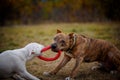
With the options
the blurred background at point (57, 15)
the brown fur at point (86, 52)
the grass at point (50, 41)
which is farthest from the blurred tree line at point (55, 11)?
the brown fur at point (86, 52)

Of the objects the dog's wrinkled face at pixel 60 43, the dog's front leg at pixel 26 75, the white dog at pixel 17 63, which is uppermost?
the dog's wrinkled face at pixel 60 43

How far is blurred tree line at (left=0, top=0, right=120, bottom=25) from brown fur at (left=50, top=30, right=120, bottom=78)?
188 inches

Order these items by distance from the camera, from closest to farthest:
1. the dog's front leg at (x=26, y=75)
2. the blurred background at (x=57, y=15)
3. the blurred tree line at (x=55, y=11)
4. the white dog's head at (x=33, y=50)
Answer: the dog's front leg at (x=26, y=75), the white dog's head at (x=33, y=50), the blurred background at (x=57, y=15), the blurred tree line at (x=55, y=11)

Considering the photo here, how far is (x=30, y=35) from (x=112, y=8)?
2726 millimetres

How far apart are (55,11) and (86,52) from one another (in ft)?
18.0

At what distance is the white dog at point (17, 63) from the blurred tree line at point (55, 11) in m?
5.23

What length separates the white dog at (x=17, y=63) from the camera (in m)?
3.58

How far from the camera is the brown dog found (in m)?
3.88

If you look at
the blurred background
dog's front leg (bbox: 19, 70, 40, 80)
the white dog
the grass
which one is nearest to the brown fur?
the grass

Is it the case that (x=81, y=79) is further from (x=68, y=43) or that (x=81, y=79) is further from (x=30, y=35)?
(x=30, y=35)

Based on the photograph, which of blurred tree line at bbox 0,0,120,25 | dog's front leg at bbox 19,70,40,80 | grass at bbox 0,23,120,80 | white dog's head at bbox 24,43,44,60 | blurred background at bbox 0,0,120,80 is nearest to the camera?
dog's front leg at bbox 19,70,40,80

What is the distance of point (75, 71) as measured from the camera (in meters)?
3.90

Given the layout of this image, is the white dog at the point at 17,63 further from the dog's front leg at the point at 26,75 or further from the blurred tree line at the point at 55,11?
the blurred tree line at the point at 55,11

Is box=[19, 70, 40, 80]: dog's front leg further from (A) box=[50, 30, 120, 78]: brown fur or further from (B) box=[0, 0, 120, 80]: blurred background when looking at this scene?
(B) box=[0, 0, 120, 80]: blurred background
